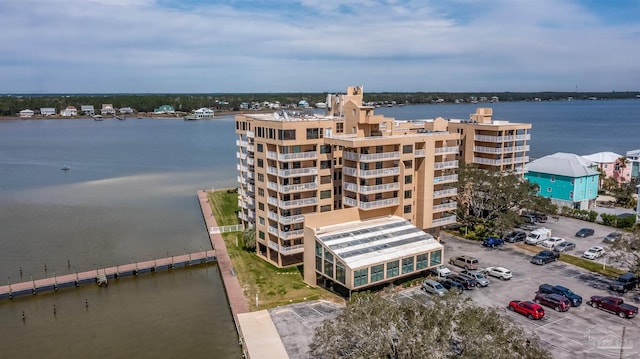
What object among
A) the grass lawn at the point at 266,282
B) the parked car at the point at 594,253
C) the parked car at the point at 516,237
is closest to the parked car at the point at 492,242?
→ the parked car at the point at 516,237

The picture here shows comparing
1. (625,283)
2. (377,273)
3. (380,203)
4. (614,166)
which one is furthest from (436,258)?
(614,166)

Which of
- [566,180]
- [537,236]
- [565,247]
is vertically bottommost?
[565,247]

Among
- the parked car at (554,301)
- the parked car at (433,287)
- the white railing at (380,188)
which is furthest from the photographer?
the white railing at (380,188)

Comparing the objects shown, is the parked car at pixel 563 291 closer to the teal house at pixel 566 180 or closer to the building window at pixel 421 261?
the building window at pixel 421 261

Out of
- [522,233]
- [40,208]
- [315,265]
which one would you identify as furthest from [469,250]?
[40,208]

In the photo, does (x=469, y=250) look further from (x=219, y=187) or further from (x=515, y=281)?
(x=219, y=187)

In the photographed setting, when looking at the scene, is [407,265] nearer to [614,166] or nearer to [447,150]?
[447,150]
